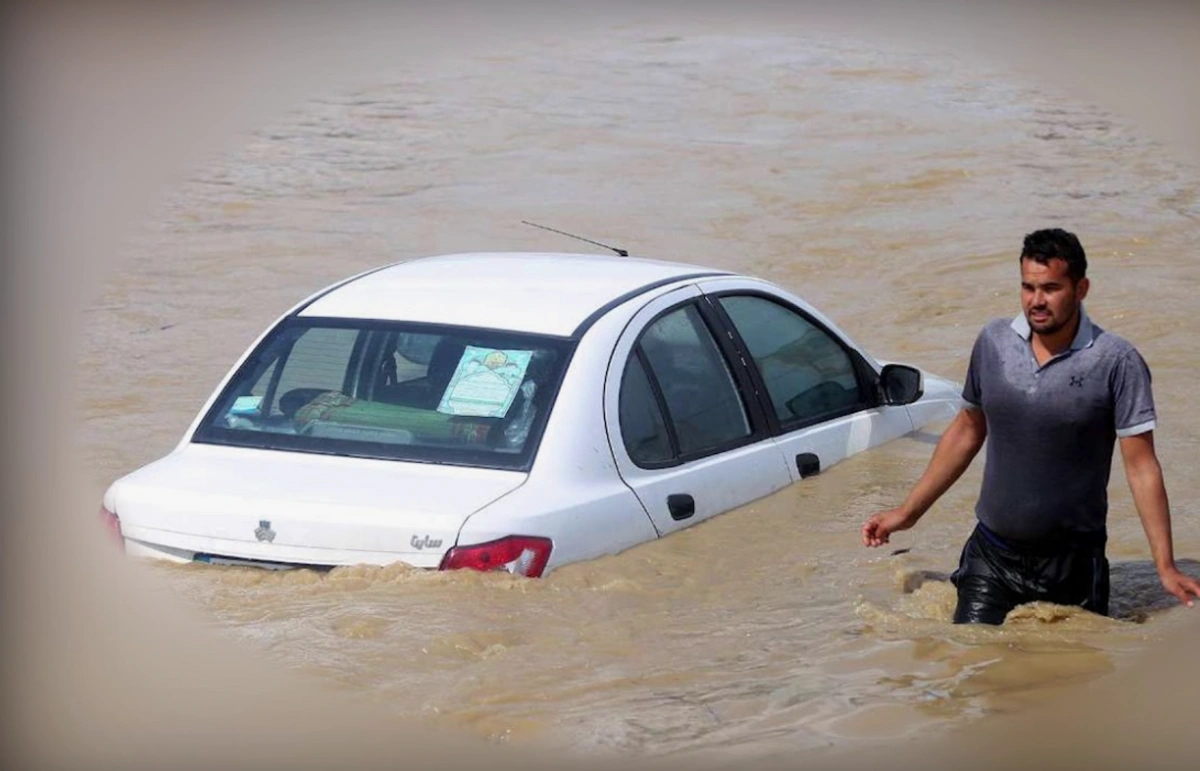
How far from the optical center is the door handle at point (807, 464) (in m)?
7.29

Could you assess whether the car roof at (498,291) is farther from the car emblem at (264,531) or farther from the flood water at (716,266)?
the car emblem at (264,531)

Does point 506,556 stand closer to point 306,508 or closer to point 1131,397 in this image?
point 306,508

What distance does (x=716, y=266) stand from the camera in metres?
15.6

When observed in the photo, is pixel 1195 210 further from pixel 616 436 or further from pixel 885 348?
pixel 616 436

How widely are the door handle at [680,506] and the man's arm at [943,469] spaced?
0.78 m

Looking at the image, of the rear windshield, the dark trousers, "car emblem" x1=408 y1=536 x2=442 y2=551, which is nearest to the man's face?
the dark trousers

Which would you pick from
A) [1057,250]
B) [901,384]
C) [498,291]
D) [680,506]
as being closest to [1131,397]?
[1057,250]

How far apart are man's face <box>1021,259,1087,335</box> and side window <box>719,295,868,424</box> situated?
192 cm

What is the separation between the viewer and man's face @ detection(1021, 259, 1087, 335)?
18.1ft

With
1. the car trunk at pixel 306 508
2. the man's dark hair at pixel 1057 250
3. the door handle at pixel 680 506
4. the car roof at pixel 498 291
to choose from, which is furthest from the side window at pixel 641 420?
the man's dark hair at pixel 1057 250

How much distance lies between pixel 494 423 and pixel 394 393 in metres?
0.49

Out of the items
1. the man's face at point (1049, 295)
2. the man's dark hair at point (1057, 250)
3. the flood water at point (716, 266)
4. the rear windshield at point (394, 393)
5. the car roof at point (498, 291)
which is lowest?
the flood water at point (716, 266)

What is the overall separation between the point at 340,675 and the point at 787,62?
63.4 ft

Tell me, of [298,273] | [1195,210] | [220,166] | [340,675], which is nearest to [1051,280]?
[340,675]
